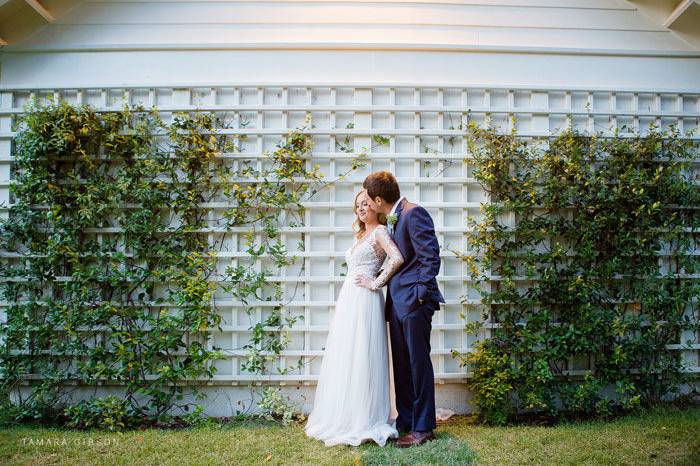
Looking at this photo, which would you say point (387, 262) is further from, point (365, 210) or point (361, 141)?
point (361, 141)

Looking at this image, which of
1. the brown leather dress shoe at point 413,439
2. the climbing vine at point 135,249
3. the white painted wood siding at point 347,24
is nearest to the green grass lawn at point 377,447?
the brown leather dress shoe at point 413,439

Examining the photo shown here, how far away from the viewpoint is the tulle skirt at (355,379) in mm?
3473

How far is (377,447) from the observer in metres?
3.33

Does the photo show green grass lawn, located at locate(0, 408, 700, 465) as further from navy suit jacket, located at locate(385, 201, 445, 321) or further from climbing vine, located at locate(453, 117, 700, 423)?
navy suit jacket, located at locate(385, 201, 445, 321)

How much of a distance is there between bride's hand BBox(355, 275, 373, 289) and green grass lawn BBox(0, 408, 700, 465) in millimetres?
1133

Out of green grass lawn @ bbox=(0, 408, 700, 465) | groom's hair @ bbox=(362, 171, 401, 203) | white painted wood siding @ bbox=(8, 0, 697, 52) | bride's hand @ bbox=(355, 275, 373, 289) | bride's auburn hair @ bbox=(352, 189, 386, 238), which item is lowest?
green grass lawn @ bbox=(0, 408, 700, 465)

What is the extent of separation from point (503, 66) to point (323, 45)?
5.52 ft

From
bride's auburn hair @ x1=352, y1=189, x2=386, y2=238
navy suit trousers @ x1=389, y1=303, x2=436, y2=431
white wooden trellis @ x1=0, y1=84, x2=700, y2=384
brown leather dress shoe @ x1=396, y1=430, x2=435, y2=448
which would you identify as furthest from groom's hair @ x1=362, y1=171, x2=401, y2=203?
brown leather dress shoe @ x1=396, y1=430, x2=435, y2=448

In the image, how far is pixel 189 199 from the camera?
13.6 feet

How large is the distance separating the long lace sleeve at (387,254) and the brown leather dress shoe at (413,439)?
3.54 ft

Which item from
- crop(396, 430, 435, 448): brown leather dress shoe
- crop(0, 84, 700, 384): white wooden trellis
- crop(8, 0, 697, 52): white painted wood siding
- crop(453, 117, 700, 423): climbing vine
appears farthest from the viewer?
crop(8, 0, 697, 52): white painted wood siding

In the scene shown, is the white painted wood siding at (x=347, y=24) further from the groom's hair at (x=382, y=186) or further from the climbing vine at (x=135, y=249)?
the groom's hair at (x=382, y=186)

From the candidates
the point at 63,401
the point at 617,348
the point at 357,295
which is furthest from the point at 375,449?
the point at 63,401

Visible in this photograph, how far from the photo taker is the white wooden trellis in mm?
Answer: 4215
